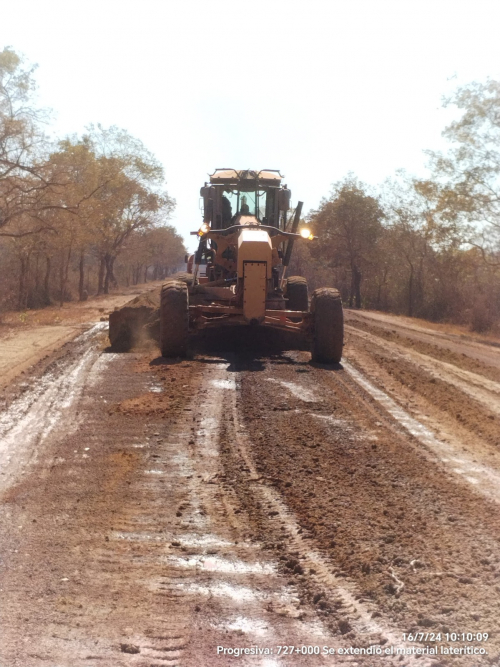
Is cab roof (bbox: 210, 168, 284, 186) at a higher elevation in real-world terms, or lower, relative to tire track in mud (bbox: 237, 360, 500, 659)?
higher

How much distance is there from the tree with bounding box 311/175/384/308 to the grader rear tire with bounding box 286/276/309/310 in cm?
2792

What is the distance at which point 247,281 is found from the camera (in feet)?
40.5

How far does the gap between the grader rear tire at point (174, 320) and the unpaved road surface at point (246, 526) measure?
2.21 m

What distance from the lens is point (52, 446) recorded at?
7480mm

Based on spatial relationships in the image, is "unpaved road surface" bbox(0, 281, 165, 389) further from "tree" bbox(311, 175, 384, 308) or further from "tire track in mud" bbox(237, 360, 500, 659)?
"tree" bbox(311, 175, 384, 308)

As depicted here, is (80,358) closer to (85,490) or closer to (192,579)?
(85,490)

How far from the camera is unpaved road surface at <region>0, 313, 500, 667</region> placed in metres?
3.74

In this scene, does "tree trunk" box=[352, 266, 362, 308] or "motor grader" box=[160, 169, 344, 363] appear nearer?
"motor grader" box=[160, 169, 344, 363]

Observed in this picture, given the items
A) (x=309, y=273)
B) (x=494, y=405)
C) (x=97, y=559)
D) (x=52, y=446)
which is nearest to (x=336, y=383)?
(x=494, y=405)

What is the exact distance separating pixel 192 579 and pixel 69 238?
3036 centimetres

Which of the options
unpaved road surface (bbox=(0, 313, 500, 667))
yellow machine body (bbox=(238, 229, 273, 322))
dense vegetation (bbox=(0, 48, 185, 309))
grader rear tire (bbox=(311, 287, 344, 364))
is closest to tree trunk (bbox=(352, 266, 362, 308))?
dense vegetation (bbox=(0, 48, 185, 309))

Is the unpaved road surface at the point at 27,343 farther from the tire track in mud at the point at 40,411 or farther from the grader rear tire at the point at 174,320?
the grader rear tire at the point at 174,320

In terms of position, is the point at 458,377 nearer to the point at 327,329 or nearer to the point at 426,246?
the point at 327,329

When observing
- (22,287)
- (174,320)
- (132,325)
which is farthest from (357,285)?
(174,320)
